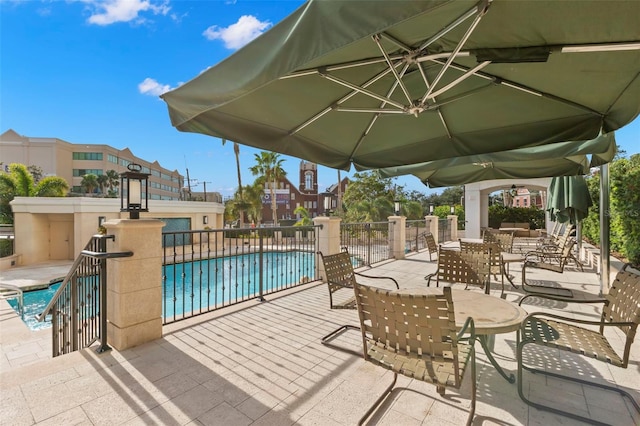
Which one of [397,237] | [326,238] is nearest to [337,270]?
[326,238]

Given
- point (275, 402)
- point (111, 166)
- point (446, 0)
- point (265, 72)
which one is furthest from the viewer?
point (111, 166)

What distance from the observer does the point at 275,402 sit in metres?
1.97

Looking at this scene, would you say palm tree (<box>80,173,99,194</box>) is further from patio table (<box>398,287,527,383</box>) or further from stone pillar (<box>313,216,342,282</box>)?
patio table (<box>398,287,527,383</box>)

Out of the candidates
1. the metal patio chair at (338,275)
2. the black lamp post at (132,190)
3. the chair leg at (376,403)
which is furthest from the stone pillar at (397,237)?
the black lamp post at (132,190)

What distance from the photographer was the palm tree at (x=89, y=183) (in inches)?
1398

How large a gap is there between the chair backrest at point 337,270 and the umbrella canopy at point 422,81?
1132 millimetres

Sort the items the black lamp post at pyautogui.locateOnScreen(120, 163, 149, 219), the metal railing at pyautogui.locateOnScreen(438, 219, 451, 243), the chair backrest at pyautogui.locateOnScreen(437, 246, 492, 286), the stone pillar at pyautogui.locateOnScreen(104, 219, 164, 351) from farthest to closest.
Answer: the metal railing at pyautogui.locateOnScreen(438, 219, 451, 243) → the chair backrest at pyautogui.locateOnScreen(437, 246, 492, 286) → the black lamp post at pyautogui.locateOnScreen(120, 163, 149, 219) → the stone pillar at pyautogui.locateOnScreen(104, 219, 164, 351)

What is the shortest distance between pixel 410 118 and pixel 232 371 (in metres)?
2.89

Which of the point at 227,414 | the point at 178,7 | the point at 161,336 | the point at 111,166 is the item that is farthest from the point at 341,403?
the point at 111,166

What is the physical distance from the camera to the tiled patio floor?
1808 millimetres

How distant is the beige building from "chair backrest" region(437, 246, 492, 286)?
3618cm

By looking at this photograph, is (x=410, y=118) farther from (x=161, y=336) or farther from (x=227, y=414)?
(x=161, y=336)

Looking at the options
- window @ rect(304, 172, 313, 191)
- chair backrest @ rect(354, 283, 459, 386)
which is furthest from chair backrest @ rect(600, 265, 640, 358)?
window @ rect(304, 172, 313, 191)

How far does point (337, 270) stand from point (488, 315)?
1717mm
